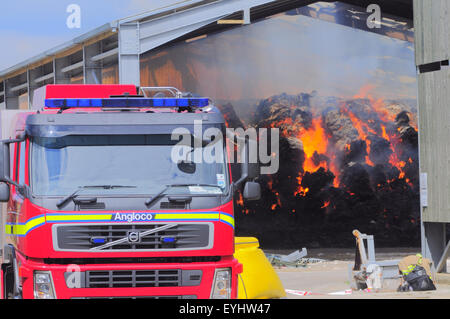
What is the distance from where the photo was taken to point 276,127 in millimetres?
28422

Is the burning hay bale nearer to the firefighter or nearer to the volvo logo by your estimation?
the firefighter

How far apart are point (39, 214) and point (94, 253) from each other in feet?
2.51

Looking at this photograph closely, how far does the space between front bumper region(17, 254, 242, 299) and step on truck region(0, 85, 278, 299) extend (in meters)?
0.01

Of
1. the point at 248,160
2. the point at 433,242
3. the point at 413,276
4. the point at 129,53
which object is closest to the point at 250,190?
the point at 248,160

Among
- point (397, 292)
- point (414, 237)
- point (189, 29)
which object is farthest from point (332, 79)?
point (397, 292)

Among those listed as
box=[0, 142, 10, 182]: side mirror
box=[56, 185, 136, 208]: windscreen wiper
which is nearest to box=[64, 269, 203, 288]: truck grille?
box=[56, 185, 136, 208]: windscreen wiper

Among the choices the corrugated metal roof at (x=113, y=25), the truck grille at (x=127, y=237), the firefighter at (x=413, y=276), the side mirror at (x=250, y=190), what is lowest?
the firefighter at (x=413, y=276)

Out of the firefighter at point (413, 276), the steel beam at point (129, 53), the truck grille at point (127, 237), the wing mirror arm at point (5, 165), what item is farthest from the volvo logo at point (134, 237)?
the steel beam at point (129, 53)

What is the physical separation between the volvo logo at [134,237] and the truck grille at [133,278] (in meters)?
0.36

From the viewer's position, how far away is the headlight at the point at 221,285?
9688 mm

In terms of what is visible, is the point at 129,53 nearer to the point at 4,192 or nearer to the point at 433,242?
the point at 433,242

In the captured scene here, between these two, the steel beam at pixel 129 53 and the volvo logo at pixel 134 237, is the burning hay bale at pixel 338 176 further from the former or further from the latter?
the volvo logo at pixel 134 237

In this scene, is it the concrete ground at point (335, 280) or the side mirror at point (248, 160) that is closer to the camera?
the side mirror at point (248, 160)

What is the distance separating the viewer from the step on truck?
9469 mm
